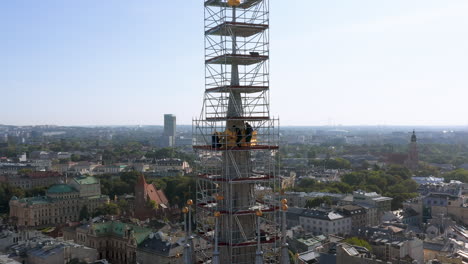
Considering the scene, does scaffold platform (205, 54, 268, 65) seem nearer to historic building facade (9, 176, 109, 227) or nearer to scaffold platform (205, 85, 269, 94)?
scaffold platform (205, 85, 269, 94)

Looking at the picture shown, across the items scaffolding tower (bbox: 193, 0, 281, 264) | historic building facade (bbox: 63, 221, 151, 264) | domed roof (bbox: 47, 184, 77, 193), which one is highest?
scaffolding tower (bbox: 193, 0, 281, 264)

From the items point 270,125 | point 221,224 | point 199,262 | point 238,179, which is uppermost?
point 270,125

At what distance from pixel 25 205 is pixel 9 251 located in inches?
1508

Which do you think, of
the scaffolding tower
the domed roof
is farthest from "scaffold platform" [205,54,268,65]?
the domed roof

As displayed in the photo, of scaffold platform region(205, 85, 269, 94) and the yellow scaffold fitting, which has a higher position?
the yellow scaffold fitting

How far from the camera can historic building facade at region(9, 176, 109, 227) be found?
11688 cm

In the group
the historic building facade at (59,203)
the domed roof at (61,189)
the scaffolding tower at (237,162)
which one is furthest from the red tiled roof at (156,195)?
the scaffolding tower at (237,162)

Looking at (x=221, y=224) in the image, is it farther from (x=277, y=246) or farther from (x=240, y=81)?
(x=240, y=81)

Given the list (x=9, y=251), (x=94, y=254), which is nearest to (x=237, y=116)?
(x=94, y=254)

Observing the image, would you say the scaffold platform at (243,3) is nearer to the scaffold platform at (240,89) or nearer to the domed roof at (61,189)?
the scaffold platform at (240,89)

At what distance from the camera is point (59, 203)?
4835 inches

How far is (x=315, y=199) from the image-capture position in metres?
122

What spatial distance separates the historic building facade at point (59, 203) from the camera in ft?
383

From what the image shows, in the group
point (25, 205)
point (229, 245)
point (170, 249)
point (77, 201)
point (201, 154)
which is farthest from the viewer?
point (77, 201)
